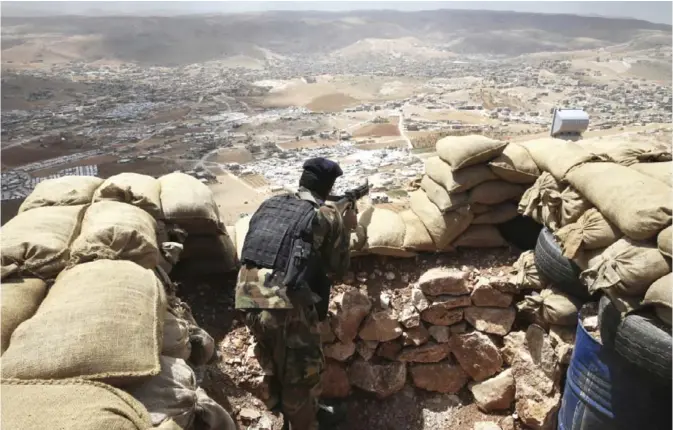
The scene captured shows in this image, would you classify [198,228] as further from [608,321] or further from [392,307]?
[608,321]

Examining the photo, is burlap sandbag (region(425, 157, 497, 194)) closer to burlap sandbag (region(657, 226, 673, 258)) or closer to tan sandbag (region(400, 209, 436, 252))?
tan sandbag (region(400, 209, 436, 252))

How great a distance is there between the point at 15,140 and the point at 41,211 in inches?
499

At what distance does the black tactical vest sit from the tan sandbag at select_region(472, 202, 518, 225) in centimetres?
175

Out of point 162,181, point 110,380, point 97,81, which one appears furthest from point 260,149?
point 97,81

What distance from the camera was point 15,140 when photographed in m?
13.5

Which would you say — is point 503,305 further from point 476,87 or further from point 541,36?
point 541,36

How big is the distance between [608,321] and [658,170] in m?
1.18

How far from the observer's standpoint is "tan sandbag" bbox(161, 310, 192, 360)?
7.86 ft

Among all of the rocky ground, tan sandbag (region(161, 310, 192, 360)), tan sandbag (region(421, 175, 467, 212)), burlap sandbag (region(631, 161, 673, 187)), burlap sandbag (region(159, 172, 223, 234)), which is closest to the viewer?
tan sandbag (region(161, 310, 192, 360))

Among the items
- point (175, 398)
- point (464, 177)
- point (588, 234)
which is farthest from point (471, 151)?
point (175, 398)

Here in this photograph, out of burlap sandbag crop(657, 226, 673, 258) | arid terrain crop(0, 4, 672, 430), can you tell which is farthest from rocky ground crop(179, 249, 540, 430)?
burlap sandbag crop(657, 226, 673, 258)

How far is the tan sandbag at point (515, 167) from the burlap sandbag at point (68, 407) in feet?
10.3

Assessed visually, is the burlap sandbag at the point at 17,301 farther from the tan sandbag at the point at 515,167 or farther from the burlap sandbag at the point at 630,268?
the tan sandbag at the point at 515,167

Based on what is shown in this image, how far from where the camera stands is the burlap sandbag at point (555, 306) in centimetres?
342
